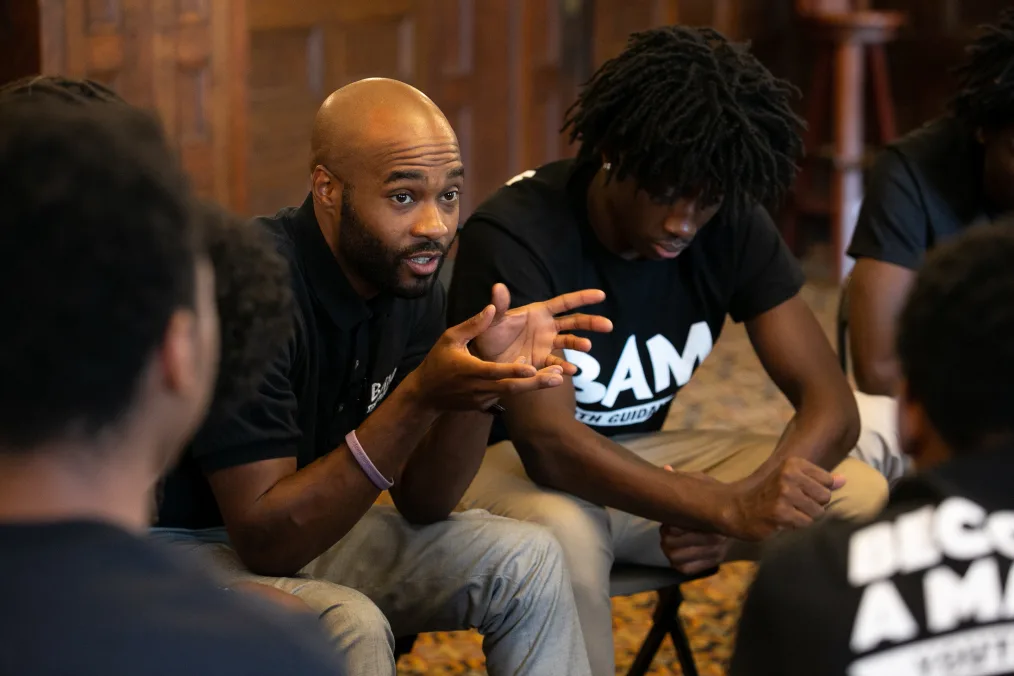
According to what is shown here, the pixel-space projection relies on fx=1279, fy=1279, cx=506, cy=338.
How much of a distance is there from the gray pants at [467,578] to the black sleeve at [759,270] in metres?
0.65

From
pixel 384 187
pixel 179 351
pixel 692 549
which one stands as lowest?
pixel 692 549

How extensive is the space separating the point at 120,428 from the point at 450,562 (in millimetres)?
1030

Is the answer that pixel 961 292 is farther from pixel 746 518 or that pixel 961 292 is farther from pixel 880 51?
pixel 880 51

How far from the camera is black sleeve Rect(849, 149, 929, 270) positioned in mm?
2426

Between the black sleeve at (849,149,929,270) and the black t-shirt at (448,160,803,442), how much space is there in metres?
0.22

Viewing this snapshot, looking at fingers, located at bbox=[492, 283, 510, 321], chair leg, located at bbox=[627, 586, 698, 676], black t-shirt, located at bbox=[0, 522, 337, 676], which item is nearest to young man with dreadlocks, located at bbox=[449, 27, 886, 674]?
chair leg, located at bbox=[627, 586, 698, 676]

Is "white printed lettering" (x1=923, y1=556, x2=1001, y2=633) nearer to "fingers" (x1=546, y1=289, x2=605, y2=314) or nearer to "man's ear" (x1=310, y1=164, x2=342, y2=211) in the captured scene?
"fingers" (x1=546, y1=289, x2=605, y2=314)

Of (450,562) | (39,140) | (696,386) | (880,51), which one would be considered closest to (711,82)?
(450,562)

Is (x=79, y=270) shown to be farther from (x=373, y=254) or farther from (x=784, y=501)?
(x=784, y=501)

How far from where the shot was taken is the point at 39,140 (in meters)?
0.80

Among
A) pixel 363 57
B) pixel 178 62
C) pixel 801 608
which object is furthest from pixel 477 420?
pixel 363 57

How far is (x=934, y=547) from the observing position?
0.98m

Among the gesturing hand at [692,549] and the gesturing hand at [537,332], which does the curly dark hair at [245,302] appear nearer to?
the gesturing hand at [537,332]

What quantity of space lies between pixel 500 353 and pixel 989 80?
1.22m
